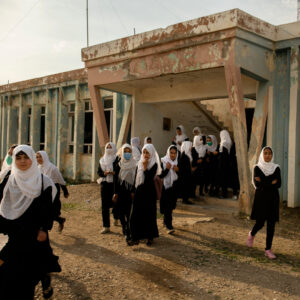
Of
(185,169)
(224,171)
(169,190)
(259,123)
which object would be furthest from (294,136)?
(169,190)

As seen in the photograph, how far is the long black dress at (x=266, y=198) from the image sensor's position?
4520mm

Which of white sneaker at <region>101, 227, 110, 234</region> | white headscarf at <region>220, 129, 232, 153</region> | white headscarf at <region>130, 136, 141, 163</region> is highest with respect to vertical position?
white headscarf at <region>220, 129, 232, 153</region>

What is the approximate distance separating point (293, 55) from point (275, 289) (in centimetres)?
525

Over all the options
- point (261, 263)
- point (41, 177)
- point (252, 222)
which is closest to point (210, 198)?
point (252, 222)

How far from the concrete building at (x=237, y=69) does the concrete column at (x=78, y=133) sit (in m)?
3.79

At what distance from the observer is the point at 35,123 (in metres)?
15.1

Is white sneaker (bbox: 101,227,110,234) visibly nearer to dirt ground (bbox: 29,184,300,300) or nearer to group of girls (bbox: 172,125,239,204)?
dirt ground (bbox: 29,184,300,300)

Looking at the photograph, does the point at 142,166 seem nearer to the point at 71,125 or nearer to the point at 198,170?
the point at 198,170

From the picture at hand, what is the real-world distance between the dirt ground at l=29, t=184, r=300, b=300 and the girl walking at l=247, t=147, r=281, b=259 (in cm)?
44

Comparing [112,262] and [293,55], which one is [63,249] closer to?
[112,262]

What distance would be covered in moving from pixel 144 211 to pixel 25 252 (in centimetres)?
240

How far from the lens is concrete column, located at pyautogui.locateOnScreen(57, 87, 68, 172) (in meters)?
13.6

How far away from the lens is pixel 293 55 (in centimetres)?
709

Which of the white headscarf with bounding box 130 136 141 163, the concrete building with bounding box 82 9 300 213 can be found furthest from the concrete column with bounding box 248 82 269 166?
the white headscarf with bounding box 130 136 141 163
